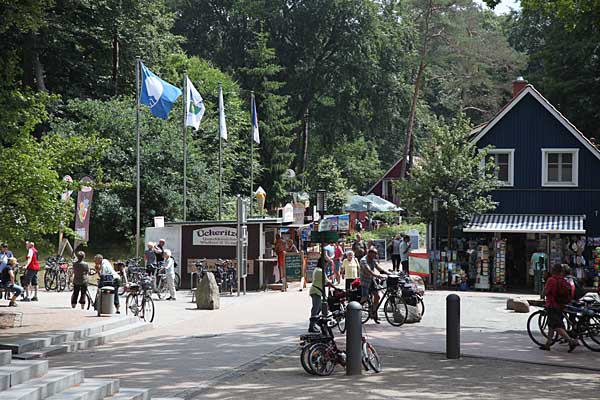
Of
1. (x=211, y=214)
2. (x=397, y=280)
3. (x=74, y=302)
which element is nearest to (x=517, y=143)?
(x=211, y=214)

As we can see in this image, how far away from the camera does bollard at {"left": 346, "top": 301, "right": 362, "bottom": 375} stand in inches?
570

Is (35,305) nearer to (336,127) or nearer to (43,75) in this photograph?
(43,75)

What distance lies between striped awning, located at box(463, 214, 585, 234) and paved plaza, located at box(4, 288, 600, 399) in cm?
1088

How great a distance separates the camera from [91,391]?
36.7 ft

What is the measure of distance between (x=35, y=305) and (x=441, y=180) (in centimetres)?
1671

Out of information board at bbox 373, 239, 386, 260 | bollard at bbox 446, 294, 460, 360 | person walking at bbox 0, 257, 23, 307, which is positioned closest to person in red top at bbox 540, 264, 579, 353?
bollard at bbox 446, 294, 460, 360

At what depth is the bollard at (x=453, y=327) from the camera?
53.9ft

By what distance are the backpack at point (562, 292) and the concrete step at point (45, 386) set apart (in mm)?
9716

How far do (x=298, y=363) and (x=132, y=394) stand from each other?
4491mm

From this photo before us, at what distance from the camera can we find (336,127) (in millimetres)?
67875

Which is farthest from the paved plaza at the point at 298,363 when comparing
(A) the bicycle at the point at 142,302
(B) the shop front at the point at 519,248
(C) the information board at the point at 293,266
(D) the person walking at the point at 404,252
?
(D) the person walking at the point at 404,252

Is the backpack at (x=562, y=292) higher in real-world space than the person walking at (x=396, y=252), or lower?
lower

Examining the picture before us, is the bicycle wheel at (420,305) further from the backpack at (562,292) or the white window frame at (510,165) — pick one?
the white window frame at (510,165)

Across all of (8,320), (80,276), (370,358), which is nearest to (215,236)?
(80,276)
